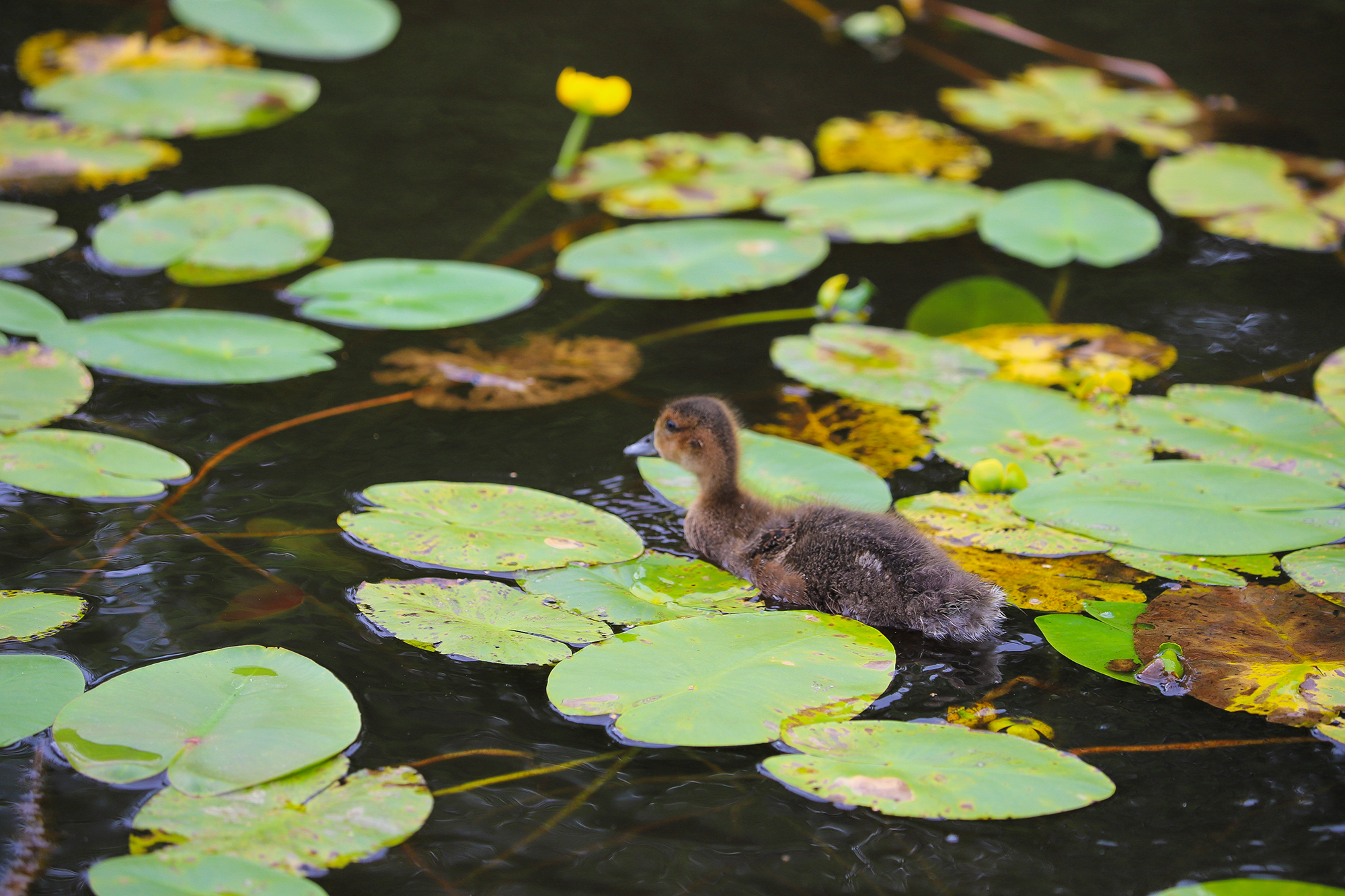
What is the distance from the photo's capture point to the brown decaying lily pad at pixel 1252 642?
8.52 ft

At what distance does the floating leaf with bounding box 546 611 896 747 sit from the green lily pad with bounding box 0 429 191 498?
144 cm

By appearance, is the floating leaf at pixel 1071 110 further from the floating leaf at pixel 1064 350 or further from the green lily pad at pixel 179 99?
the green lily pad at pixel 179 99

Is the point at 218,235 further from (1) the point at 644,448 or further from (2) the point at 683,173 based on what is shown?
(1) the point at 644,448

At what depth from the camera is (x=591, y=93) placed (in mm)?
5219

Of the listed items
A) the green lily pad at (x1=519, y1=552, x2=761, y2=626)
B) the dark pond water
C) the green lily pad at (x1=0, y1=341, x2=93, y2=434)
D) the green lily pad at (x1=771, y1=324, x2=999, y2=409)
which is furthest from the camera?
the green lily pad at (x1=771, y1=324, x2=999, y2=409)

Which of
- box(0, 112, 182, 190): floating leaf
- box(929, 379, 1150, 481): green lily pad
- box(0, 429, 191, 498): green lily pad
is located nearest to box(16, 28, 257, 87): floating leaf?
box(0, 112, 182, 190): floating leaf

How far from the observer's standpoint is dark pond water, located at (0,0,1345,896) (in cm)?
226

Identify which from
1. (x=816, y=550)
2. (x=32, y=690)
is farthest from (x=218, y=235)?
(x=816, y=550)

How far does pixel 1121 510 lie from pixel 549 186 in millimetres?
3206

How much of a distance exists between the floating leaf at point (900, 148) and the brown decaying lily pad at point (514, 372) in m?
2.09

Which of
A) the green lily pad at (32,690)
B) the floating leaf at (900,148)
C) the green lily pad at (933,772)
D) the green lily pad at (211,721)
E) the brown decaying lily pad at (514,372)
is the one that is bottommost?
the green lily pad at (32,690)

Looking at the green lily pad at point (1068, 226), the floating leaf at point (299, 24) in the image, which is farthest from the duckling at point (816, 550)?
the floating leaf at point (299, 24)

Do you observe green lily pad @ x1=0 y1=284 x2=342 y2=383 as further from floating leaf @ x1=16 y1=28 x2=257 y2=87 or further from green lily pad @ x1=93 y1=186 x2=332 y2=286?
floating leaf @ x1=16 y1=28 x2=257 y2=87

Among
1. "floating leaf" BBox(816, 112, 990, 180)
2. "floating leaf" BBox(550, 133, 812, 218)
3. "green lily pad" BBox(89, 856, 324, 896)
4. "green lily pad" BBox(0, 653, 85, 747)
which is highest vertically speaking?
"floating leaf" BBox(816, 112, 990, 180)
